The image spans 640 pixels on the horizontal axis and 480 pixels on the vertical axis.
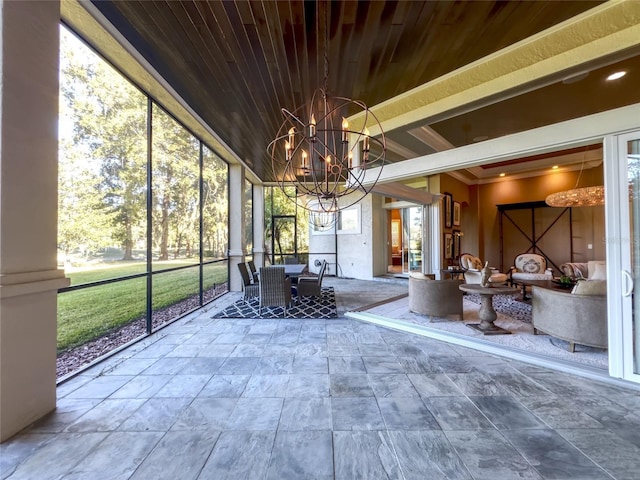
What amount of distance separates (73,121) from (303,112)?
3.01 m

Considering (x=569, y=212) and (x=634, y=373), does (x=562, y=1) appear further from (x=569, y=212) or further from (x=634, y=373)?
(x=569, y=212)

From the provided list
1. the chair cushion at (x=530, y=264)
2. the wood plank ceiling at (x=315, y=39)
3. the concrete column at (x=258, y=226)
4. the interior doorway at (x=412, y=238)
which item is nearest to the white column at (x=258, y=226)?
the concrete column at (x=258, y=226)

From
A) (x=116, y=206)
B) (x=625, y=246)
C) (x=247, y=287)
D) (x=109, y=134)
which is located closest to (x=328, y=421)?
(x=625, y=246)

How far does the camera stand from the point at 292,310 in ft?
16.8

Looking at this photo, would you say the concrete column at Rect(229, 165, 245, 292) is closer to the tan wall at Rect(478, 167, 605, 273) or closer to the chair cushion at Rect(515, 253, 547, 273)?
the chair cushion at Rect(515, 253, 547, 273)

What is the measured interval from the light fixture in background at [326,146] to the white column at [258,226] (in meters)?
1.79

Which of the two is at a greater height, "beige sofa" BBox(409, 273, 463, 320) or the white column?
the white column

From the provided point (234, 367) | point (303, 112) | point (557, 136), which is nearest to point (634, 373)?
point (557, 136)

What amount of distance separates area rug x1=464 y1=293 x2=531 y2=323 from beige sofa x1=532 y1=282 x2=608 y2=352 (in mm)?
1129

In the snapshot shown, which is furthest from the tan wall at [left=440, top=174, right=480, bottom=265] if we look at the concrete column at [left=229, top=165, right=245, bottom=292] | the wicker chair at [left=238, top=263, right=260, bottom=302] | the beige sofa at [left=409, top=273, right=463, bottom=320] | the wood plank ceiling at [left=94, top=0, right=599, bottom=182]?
the concrete column at [left=229, top=165, right=245, bottom=292]

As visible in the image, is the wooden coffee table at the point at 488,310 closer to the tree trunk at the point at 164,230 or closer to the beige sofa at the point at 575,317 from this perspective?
the beige sofa at the point at 575,317

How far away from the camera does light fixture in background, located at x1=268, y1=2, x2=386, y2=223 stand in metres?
2.27

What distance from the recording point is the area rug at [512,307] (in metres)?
4.56

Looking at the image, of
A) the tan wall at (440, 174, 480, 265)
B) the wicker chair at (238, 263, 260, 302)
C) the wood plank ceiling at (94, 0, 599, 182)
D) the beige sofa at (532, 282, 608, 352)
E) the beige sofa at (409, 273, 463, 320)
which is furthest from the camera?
the tan wall at (440, 174, 480, 265)
